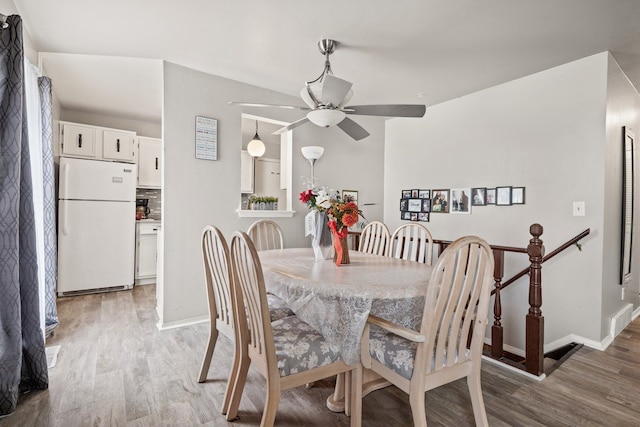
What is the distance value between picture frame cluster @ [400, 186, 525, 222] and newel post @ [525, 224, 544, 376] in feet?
3.96

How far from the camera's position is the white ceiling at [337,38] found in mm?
2074

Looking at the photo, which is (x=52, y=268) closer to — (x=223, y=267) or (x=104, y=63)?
(x=104, y=63)

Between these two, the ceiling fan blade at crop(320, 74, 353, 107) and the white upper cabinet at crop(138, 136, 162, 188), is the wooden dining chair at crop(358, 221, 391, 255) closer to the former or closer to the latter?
the ceiling fan blade at crop(320, 74, 353, 107)

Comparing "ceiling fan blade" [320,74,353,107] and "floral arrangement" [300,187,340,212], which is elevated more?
"ceiling fan blade" [320,74,353,107]

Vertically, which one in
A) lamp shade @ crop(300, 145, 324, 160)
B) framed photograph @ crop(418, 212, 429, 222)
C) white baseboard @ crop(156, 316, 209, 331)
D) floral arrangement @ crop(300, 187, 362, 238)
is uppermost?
lamp shade @ crop(300, 145, 324, 160)

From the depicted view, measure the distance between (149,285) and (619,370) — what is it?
512 centimetres

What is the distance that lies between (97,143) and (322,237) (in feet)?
12.6

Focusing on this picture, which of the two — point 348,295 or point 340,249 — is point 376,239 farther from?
point 348,295

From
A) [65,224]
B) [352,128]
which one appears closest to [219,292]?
[352,128]

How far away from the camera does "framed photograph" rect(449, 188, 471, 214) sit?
3.61 meters

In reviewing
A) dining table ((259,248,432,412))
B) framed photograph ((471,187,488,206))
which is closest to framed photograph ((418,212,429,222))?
framed photograph ((471,187,488,206))

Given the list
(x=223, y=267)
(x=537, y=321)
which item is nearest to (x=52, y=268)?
(x=223, y=267)

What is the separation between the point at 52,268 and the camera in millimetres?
2779

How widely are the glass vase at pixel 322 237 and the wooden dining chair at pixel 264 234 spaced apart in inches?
32.4
